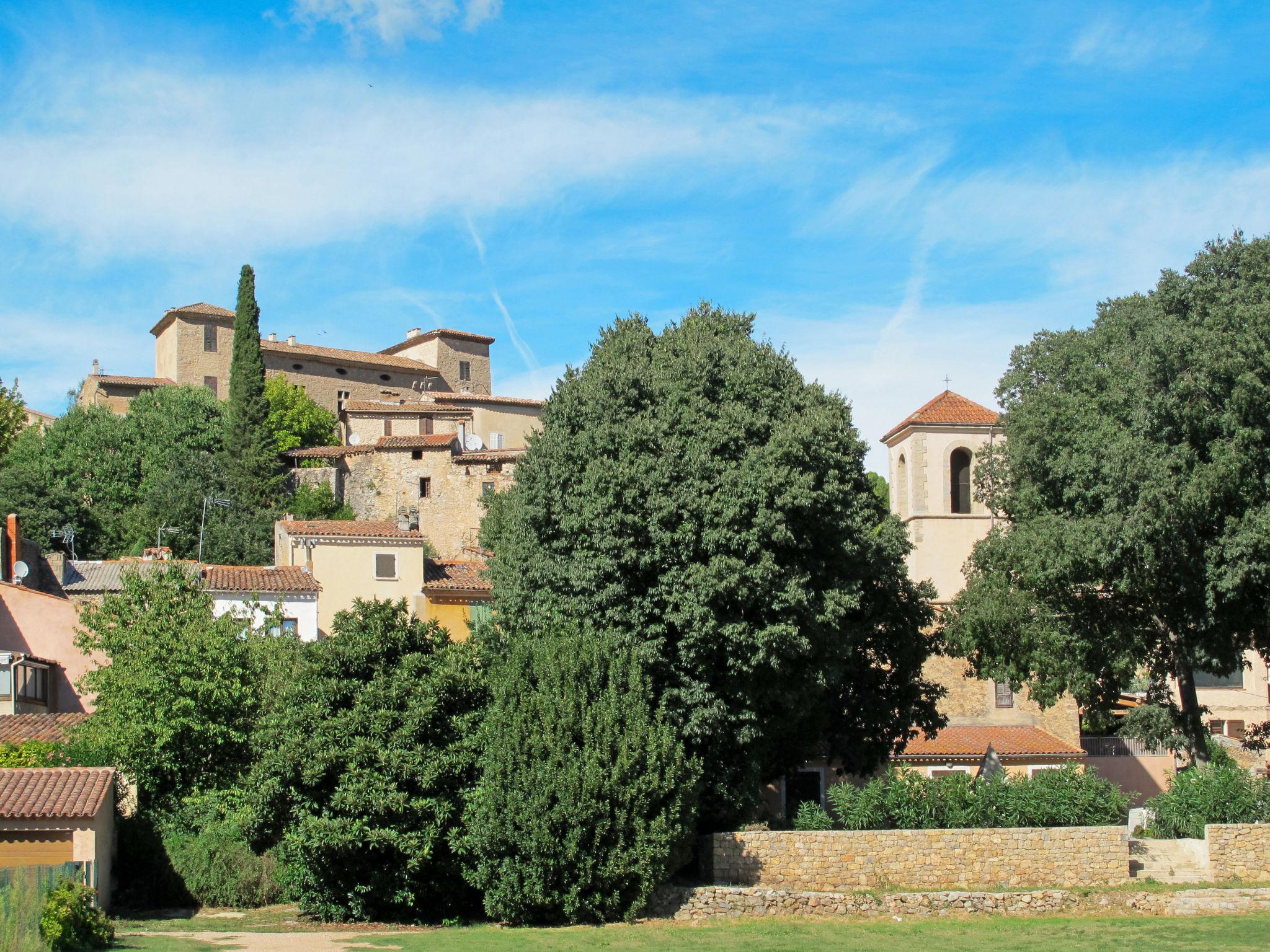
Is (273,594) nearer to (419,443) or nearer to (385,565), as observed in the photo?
(385,565)

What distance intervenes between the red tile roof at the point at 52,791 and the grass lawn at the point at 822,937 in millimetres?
2657

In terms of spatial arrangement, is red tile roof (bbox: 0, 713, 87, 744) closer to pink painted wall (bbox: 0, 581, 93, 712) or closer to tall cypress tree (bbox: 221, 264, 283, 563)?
pink painted wall (bbox: 0, 581, 93, 712)

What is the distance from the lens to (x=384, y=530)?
45875 mm

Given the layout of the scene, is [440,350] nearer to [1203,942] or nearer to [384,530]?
[384,530]

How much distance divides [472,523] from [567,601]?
1742 inches

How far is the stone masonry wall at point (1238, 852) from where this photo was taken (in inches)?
1003

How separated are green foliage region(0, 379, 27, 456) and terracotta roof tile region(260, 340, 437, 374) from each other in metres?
15.1

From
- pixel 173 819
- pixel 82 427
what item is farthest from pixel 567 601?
pixel 82 427

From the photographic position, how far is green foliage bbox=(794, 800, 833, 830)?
25.9 m

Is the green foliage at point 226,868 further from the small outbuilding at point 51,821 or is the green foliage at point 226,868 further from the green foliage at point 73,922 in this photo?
the green foliage at point 73,922

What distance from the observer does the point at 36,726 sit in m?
31.0

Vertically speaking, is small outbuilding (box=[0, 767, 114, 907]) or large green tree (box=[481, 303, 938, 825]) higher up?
large green tree (box=[481, 303, 938, 825])

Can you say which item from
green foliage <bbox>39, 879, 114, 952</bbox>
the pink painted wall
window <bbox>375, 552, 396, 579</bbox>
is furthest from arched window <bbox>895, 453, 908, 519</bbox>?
green foliage <bbox>39, 879, 114, 952</bbox>

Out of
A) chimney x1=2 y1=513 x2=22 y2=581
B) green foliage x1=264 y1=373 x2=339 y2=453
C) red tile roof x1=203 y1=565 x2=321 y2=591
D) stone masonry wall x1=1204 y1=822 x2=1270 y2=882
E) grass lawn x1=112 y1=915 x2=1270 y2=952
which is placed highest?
green foliage x1=264 y1=373 x2=339 y2=453
